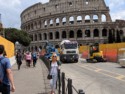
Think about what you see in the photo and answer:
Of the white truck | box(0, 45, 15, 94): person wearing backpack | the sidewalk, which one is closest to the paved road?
the sidewalk

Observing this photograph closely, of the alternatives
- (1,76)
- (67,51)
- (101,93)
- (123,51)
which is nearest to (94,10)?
(67,51)

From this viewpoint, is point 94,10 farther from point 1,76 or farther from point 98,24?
point 1,76

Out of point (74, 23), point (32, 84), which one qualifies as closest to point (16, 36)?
point (74, 23)

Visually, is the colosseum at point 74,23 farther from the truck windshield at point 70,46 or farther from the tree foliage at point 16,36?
the truck windshield at point 70,46

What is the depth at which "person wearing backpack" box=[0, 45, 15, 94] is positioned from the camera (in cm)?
782

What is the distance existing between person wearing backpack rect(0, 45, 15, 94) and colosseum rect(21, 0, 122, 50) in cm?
10134

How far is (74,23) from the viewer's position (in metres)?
111

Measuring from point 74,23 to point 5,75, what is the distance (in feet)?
341

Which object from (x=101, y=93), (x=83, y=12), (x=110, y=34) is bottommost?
(x=101, y=93)

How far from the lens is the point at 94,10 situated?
110m

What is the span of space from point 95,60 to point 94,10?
6722 centimetres

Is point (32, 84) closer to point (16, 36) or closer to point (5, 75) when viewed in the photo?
Result: point (5, 75)

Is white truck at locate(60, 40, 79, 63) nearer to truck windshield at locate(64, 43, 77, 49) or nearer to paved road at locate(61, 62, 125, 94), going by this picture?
truck windshield at locate(64, 43, 77, 49)

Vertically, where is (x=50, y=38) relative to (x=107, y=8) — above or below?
below
